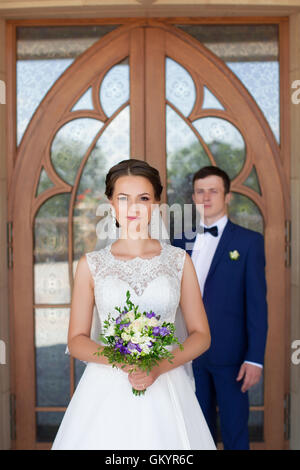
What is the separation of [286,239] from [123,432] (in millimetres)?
2104

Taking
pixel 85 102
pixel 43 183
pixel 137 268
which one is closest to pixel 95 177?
pixel 43 183

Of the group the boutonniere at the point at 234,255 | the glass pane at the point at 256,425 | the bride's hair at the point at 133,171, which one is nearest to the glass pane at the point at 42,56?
the bride's hair at the point at 133,171

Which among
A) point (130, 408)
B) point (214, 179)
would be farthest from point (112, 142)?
point (130, 408)

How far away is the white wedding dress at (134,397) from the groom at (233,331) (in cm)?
64

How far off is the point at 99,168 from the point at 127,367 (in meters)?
2.01

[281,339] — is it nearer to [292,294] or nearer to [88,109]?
[292,294]

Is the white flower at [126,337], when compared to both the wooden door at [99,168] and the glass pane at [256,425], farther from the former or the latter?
the glass pane at [256,425]

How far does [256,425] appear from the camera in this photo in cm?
380

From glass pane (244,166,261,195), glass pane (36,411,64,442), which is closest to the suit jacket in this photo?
glass pane (244,166,261,195)

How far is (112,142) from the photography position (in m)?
3.83

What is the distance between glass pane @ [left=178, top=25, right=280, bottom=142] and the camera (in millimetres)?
3811

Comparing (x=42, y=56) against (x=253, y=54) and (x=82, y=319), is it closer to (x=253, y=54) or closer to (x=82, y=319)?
(x=253, y=54)

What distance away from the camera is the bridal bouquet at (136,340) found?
Result: 83.0 inches

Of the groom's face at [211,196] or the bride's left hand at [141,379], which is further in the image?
the groom's face at [211,196]
